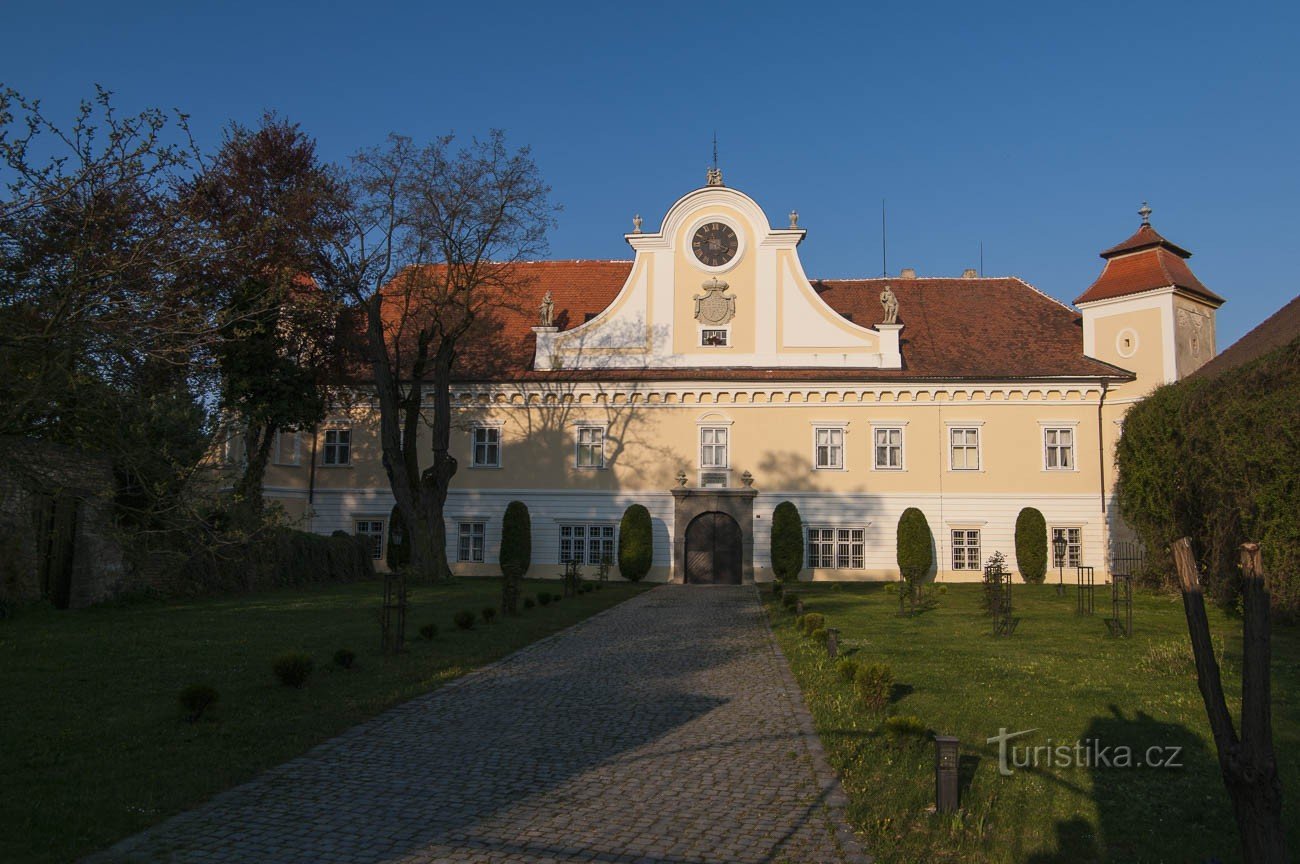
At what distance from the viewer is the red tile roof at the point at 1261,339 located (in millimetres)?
23562

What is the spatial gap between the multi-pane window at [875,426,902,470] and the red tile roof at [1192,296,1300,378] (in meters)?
9.15

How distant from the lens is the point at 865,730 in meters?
9.34

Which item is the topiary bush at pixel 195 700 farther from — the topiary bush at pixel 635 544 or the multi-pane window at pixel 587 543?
the multi-pane window at pixel 587 543

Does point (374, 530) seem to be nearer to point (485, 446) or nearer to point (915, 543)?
point (485, 446)

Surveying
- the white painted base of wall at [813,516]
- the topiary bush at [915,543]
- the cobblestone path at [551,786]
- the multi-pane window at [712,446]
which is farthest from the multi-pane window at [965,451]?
the cobblestone path at [551,786]

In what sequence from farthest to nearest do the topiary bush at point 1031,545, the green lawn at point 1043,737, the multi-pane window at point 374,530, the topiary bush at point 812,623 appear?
the multi-pane window at point 374,530 < the topiary bush at point 1031,545 < the topiary bush at point 812,623 < the green lawn at point 1043,737

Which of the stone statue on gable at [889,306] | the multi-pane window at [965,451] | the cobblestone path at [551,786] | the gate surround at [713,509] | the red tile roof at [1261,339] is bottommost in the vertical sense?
the cobblestone path at [551,786]

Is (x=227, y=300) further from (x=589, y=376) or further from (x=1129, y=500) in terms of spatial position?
(x=1129, y=500)

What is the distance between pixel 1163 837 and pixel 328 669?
29.4 ft

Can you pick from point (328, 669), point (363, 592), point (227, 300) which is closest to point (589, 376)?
point (363, 592)

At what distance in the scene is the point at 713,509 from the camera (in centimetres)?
3331

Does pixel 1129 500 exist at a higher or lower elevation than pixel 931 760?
higher

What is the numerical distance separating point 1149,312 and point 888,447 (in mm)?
9320

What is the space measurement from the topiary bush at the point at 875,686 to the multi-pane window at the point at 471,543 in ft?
83.6
